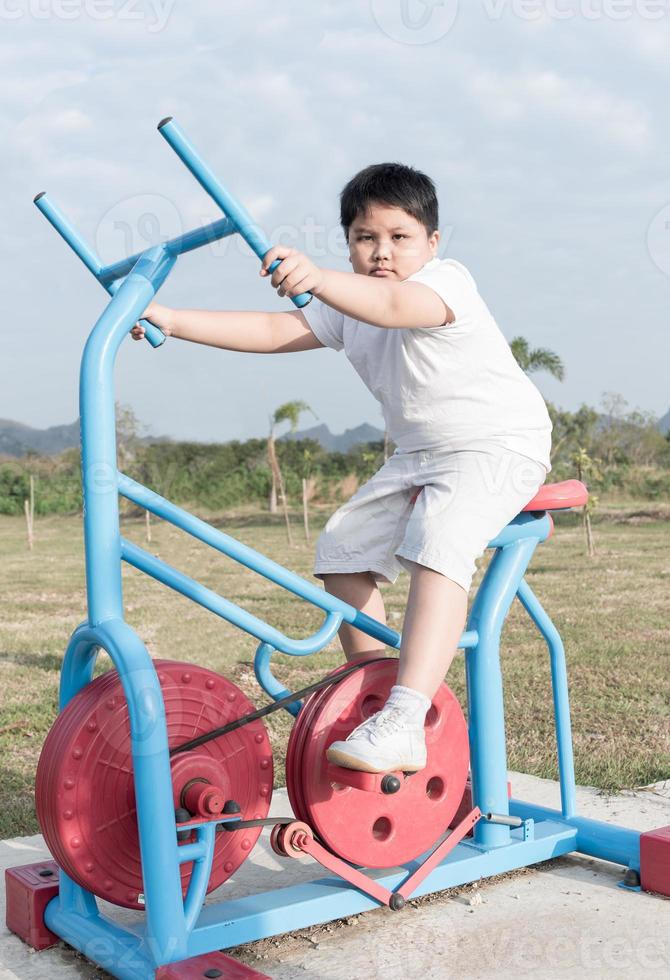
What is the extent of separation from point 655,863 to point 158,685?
1.24 m

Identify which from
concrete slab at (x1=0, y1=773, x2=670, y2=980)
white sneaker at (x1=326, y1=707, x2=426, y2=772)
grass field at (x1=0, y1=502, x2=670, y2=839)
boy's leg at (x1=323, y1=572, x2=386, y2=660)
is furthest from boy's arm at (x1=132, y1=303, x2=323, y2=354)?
grass field at (x1=0, y1=502, x2=670, y2=839)

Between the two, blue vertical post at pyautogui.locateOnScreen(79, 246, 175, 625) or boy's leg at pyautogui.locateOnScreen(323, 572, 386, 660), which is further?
boy's leg at pyautogui.locateOnScreen(323, 572, 386, 660)

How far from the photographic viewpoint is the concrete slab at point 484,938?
6.40 feet

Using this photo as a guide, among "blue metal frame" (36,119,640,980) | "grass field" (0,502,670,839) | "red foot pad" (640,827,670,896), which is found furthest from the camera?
"grass field" (0,502,670,839)

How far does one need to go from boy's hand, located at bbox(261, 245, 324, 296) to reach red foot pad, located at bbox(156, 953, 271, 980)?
1164 millimetres

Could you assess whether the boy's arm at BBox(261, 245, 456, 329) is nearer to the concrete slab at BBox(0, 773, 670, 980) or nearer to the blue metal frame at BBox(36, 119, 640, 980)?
the blue metal frame at BBox(36, 119, 640, 980)

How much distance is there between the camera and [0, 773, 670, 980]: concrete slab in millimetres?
1950

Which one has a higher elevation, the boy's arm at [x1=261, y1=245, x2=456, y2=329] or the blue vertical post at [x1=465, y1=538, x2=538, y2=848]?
the boy's arm at [x1=261, y1=245, x2=456, y2=329]

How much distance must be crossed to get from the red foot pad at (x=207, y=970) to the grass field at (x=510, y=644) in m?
1.31

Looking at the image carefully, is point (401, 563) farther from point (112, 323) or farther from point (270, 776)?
point (112, 323)

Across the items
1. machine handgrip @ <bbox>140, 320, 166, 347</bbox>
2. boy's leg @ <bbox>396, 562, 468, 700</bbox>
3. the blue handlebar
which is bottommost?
boy's leg @ <bbox>396, 562, 468, 700</bbox>

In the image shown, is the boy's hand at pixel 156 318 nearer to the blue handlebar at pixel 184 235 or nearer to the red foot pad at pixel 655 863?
the blue handlebar at pixel 184 235

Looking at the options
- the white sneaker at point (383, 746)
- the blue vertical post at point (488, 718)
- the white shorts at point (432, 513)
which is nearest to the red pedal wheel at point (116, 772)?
the white sneaker at point (383, 746)

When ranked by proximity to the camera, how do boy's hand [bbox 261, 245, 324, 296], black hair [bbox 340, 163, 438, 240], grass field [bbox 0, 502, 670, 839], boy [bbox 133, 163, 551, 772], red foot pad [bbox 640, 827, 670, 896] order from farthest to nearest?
grass field [bbox 0, 502, 670, 839], red foot pad [bbox 640, 827, 670, 896], black hair [bbox 340, 163, 438, 240], boy [bbox 133, 163, 551, 772], boy's hand [bbox 261, 245, 324, 296]
